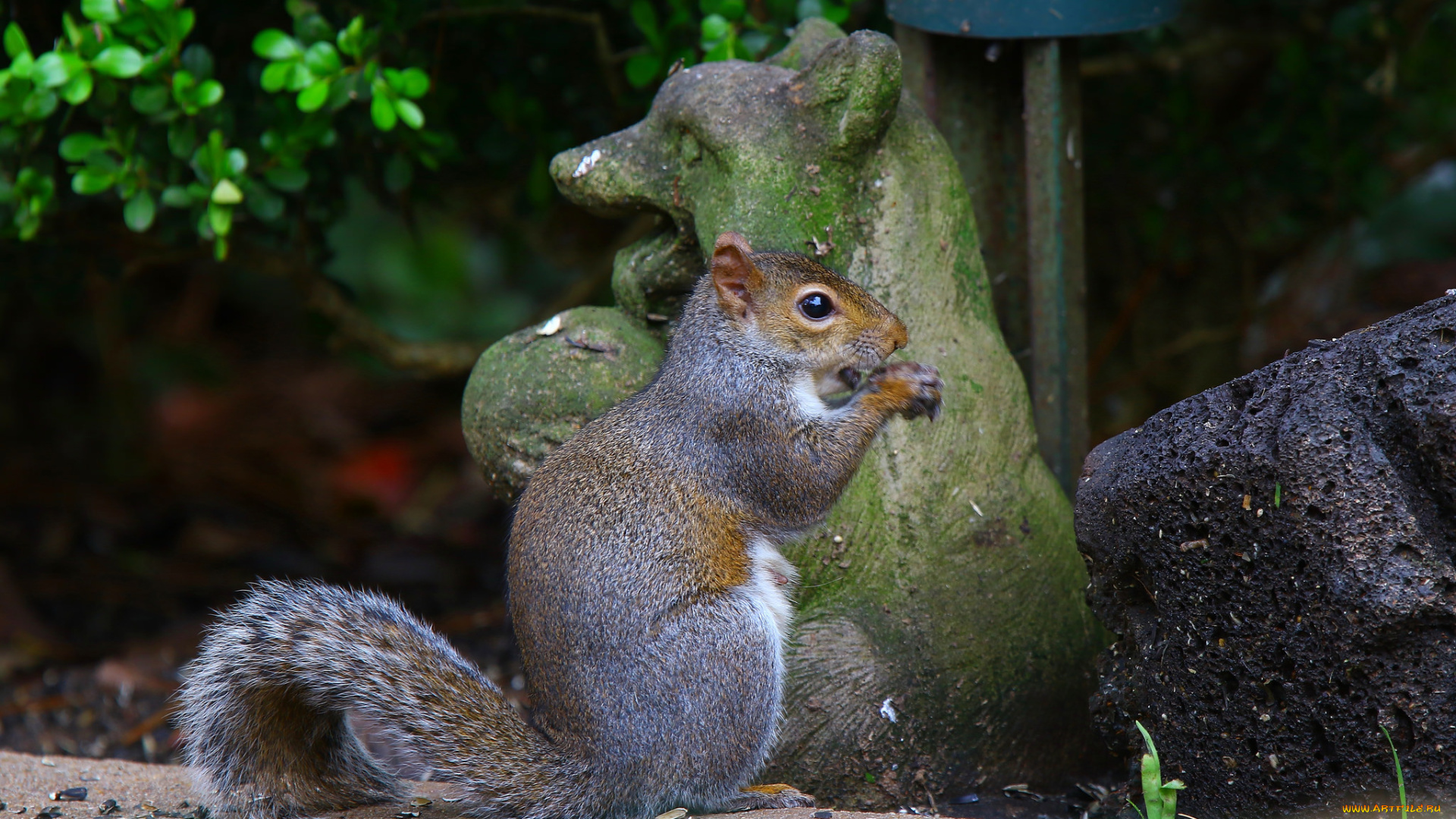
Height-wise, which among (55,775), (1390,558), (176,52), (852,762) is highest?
(1390,558)

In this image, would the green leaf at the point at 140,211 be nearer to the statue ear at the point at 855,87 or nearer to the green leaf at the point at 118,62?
the green leaf at the point at 118,62

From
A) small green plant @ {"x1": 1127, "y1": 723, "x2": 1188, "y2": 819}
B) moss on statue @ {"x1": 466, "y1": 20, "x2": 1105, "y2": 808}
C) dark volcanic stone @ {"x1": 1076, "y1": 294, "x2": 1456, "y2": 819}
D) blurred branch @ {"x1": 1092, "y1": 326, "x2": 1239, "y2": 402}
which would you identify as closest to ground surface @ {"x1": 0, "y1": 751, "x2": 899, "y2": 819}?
moss on statue @ {"x1": 466, "y1": 20, "x2": 1105, "y2": 808}

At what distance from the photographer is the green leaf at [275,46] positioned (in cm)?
321

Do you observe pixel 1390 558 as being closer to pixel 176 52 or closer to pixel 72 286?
pixel 176 52

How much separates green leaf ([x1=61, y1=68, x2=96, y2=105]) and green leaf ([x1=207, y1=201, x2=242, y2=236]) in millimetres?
402

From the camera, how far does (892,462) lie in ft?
9.96

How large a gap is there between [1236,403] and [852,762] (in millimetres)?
1197

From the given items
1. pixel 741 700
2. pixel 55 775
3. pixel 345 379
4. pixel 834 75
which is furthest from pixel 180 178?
pixel 345 379

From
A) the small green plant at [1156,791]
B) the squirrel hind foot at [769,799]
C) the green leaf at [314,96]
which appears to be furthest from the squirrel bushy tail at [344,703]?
the green leaf at [314,96]

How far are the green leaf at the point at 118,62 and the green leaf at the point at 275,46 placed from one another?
291 mm

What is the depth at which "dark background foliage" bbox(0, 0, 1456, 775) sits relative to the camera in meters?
4.25

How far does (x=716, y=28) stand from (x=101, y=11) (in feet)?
5.15

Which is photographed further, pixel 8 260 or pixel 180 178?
pixel 8 260

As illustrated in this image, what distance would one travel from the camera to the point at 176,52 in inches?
130
